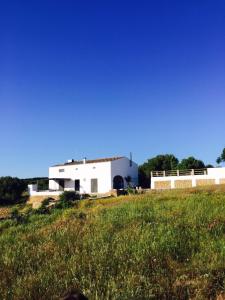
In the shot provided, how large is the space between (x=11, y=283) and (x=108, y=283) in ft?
6.31

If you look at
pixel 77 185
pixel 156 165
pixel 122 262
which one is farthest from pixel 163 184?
pixel 122 262

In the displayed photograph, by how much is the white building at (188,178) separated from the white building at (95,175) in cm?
450

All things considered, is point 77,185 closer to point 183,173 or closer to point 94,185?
point 94,185

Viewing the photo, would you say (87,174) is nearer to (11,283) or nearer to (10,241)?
(10,241)

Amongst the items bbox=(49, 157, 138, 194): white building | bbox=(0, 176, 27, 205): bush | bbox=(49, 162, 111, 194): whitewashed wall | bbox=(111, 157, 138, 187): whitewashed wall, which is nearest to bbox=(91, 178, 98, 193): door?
bbox=(49, 157, 138, 194): white building

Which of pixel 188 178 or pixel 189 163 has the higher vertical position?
pixel 189 163

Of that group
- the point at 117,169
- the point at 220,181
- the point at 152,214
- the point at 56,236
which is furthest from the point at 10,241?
the point at 117,169

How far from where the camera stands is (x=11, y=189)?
54688 mm

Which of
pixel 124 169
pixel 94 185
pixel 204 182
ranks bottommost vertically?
pixel 204 182

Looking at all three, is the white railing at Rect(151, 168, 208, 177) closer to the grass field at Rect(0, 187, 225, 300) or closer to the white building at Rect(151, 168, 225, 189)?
the white building at Rect(151, 168, 225, 189)

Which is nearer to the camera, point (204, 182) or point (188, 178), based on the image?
point (204, 182)

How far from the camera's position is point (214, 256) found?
6586 millimetres

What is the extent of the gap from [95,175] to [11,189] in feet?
40.9

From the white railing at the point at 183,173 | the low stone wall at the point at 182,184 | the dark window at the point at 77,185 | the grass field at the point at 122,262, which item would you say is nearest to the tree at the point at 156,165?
the white railing at the point at 183,173
